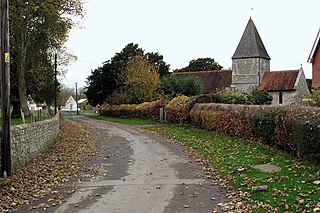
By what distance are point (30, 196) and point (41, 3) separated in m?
20.9

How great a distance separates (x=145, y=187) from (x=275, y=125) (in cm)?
706

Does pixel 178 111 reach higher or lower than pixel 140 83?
lower

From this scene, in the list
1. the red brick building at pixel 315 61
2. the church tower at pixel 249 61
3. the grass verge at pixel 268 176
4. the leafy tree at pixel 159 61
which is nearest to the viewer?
the grass verge at pixel 268 176

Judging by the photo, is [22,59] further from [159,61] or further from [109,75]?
[159,61]

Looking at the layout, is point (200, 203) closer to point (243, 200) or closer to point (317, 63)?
point (243, 200)

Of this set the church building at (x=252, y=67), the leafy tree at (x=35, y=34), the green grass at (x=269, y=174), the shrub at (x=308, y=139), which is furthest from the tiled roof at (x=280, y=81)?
the shrub at (x=308, y=139)

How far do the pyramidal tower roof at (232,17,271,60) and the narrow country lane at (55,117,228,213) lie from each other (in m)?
46.9

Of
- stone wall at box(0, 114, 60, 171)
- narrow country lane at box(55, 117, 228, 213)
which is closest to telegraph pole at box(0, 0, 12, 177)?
stone wall at box(0, 114, 60, 171)

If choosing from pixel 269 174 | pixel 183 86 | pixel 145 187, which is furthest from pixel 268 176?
pixel 183 86


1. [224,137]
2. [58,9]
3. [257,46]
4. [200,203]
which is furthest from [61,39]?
[257,46]

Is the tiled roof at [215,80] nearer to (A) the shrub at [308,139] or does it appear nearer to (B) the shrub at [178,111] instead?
(B) the shrub at [178,111]

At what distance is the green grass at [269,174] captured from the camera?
7.62 m

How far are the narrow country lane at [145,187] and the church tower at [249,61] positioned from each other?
46.3 m

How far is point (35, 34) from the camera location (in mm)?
31172
